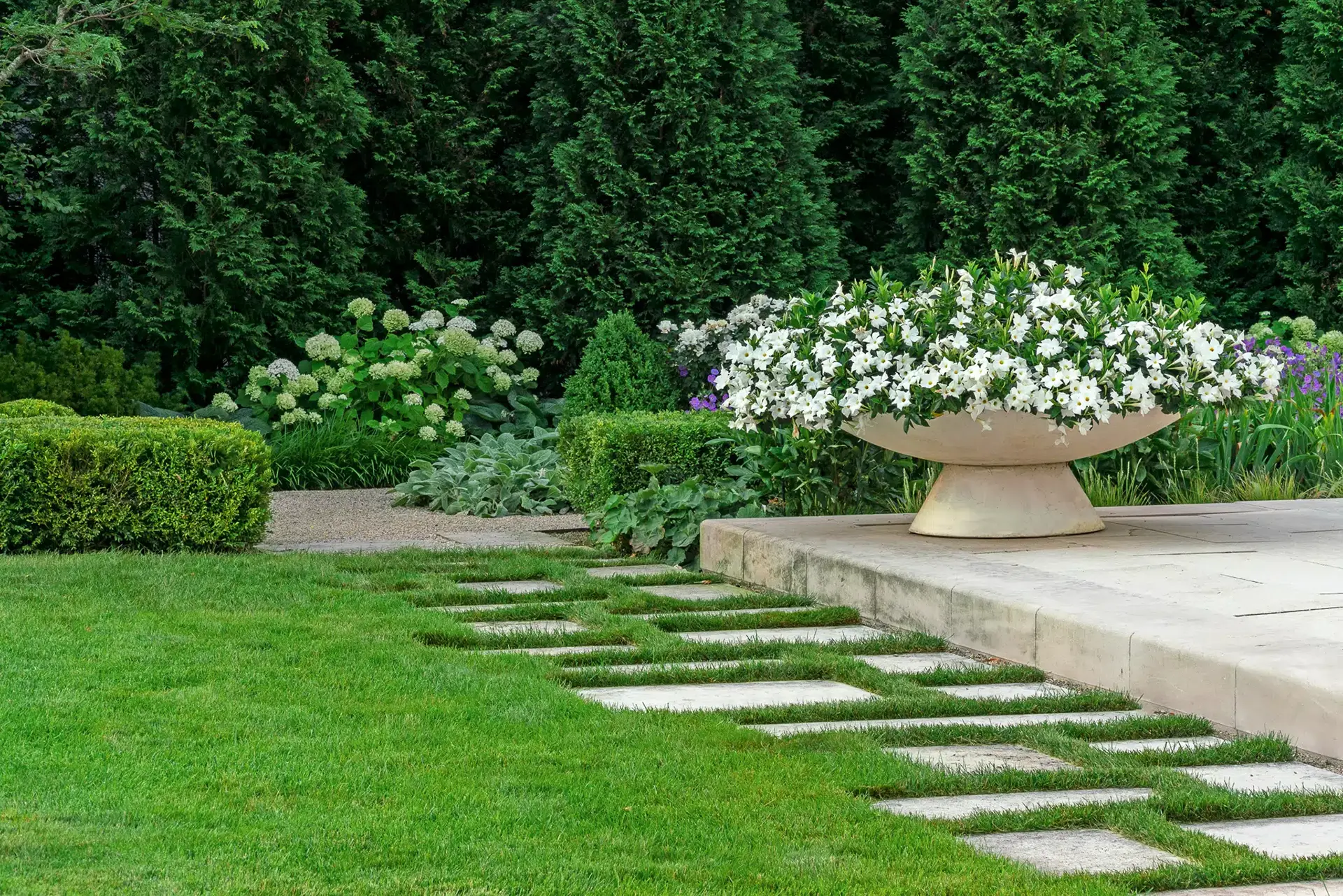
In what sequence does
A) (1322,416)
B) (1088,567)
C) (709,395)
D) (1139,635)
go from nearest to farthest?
(1139,635) < (1088,567) < (1322,416) < (709,395)

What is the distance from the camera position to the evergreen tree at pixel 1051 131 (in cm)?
1177

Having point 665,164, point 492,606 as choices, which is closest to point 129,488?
point 492,606

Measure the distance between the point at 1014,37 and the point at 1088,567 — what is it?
806 centimetres

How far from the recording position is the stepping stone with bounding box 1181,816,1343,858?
8.71 ft

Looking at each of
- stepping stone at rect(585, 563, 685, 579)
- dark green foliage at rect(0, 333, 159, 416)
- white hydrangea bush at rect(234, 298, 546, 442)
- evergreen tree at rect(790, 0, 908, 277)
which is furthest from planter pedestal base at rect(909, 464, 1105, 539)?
evergreen tree at rect(790, 0, 908, 277)

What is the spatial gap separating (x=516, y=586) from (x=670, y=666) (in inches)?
69.0

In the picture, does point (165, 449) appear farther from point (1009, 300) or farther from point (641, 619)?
point (1009, 300)

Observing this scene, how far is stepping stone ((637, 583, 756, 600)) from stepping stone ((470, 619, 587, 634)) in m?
0.57

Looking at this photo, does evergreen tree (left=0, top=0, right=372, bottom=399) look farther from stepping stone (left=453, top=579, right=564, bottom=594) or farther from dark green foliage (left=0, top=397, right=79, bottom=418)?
stepping stone (left=453, top=579, right=564, bottom=594)

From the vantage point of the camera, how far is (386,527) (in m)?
8.08

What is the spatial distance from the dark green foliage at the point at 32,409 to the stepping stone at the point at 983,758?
6.58 metres

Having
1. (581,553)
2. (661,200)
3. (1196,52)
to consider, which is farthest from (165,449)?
(1196,52)

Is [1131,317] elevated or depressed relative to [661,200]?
depressed

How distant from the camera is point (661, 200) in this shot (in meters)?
11.5
